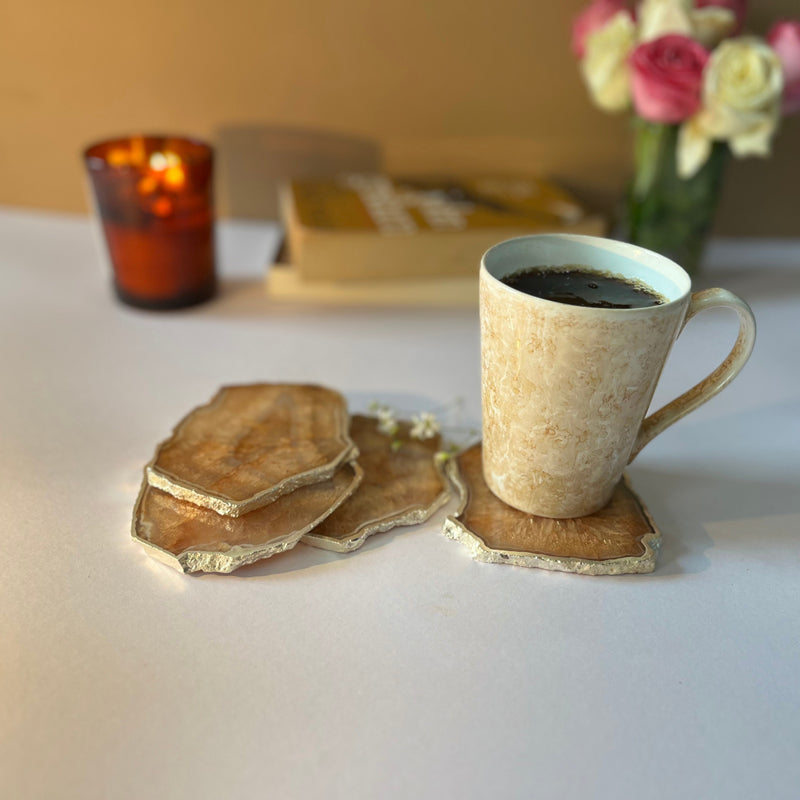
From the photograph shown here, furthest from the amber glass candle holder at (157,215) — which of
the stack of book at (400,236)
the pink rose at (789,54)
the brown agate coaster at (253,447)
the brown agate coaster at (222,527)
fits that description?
the pink rose at (789,54)

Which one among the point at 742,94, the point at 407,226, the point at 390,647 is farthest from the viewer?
the point at 407,226

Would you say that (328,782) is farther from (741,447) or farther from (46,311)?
(46,311)

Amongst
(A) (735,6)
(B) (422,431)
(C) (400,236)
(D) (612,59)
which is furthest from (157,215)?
(A) (735,6)

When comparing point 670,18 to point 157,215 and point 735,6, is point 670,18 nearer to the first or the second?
point 735,6

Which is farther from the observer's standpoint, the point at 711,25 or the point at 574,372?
the point at 711,25

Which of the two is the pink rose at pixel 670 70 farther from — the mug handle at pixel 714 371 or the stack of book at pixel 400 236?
the mug handle at pixel 714 371

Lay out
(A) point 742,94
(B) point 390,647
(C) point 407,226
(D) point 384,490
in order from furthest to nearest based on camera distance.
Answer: (C) point 407,226
(A) point 742,94
(D) point 384,490
(B) point 390,647
